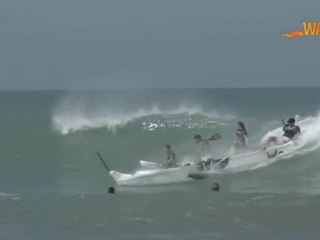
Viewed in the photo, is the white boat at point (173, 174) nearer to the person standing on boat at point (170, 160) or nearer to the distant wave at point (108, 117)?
the person standing on boat at point (170, 160)


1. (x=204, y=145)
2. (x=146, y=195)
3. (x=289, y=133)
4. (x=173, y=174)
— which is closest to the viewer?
(x=146, y=195)

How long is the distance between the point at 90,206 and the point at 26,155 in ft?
38.9

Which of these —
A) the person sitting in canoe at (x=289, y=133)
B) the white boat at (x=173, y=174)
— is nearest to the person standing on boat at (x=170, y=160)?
the white boat at (x=173, y=174)

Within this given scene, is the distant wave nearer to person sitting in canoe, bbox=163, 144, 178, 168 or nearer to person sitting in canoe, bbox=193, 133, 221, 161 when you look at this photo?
person sitting in canoe, bbox=193, 133, 221, 161

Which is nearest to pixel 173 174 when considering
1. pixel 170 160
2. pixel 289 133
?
pixel 170 160

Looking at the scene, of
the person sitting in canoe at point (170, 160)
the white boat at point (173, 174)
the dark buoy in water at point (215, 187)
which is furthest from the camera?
the person sitting in canoe at point (170, 160)

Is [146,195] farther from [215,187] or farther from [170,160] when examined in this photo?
[215,187]

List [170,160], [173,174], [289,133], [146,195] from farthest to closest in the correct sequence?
1. [289,133]
2. [170,160]
3. [173,174]
4. [146,195]

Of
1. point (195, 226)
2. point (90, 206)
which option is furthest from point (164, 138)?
point (195, 226)

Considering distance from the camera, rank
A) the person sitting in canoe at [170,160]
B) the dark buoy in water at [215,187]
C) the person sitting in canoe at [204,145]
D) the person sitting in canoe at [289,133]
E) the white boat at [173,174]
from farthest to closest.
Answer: the person sitting in canoe at [289,133] < the person sitting in canoe at [204,145] < the person sitting in canoe at [170,160] < the white boat at [173,174] < the dark buoy in water at [215,187]

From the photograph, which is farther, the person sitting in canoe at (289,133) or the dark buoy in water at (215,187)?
the person sitting in canoe at (289,133)

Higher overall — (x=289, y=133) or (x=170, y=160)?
(x=289, y=133)

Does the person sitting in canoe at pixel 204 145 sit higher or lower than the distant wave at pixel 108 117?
lower

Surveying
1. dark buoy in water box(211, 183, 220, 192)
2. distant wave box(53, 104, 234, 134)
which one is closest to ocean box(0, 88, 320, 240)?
dark buoy in water box(211, 183, 220, 192)
